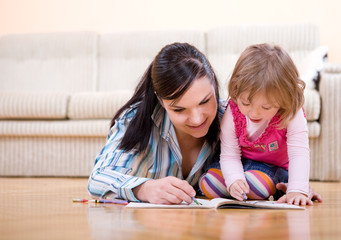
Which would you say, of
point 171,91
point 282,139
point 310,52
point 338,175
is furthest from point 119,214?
point 310,52

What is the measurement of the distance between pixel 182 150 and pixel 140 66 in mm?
2031

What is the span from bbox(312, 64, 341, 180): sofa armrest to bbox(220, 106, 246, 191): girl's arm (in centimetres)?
119

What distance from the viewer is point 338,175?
249 centimetres

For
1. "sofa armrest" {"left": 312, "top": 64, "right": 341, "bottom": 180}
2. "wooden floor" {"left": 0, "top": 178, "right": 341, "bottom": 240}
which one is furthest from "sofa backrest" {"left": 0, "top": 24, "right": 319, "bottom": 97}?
"wooden floor" {"left": 0, "top": 178, "right": 341, "bottom": 240}

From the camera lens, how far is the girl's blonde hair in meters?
1.30

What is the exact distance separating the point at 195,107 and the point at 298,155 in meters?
0.32

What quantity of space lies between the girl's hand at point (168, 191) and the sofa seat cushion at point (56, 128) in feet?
4.87

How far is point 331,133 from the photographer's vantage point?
8.21ft

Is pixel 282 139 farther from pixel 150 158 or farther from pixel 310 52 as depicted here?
pixel 310 52

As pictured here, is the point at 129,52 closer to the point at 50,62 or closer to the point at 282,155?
the point at 50,62

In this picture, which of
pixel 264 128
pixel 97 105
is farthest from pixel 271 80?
pixel 97 105

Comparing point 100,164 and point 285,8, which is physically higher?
point 285,8

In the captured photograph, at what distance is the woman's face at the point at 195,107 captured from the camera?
50.7 inches

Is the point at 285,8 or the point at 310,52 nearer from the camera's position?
the point at 310,52
